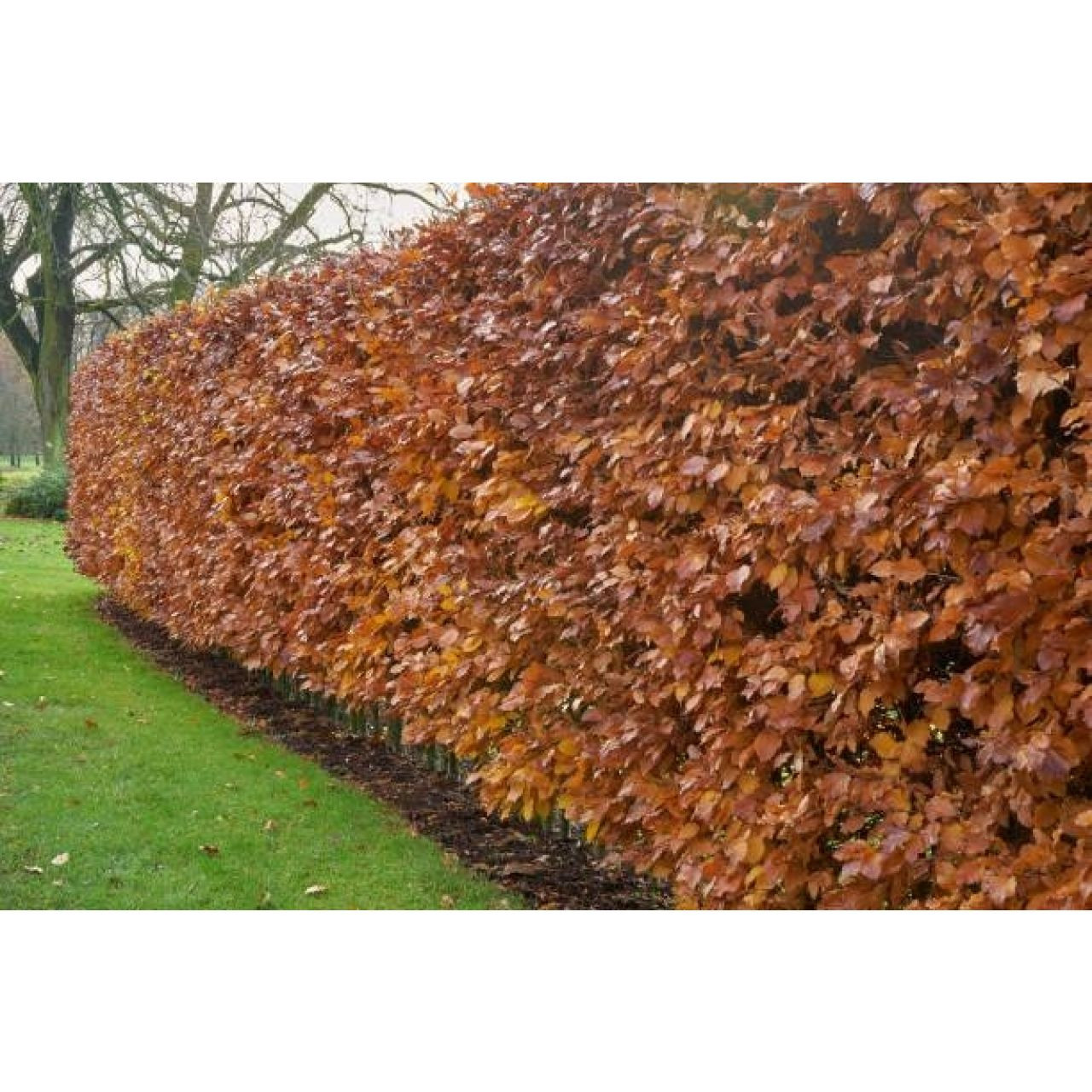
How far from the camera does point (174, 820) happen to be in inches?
217

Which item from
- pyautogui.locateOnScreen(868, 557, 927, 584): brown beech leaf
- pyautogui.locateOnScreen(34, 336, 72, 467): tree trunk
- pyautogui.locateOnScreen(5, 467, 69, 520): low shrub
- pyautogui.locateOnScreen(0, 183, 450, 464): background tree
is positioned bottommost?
A: pyautogui.locateOnScreen(5, 467, 69, 520): low shrub

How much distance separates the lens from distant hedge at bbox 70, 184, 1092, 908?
8.47 ft

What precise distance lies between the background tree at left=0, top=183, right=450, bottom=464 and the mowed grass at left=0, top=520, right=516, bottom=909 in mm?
8741

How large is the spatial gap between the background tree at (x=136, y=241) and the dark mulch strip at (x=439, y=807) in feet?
25.7

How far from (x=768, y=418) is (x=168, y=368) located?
284 inches

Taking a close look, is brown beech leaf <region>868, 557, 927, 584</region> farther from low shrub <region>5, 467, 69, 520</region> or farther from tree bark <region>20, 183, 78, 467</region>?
low shrub <region>5, 467, 69, 520</region>

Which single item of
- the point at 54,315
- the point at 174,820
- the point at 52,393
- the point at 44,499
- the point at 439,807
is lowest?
the point at 439,807

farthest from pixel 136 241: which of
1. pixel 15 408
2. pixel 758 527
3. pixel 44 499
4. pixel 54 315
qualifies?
pixel 15 408

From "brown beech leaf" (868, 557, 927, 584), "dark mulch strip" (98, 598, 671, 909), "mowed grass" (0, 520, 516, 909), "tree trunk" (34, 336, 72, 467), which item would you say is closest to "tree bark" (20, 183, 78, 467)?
"tree trunk" (34, 336, 72, 467)

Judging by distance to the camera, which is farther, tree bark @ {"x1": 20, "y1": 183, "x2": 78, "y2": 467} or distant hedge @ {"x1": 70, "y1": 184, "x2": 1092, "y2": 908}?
tree bark @ {"x1": 20, "y1": 183, "x2": 78, "y2": 467}

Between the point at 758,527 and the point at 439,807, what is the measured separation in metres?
3.30

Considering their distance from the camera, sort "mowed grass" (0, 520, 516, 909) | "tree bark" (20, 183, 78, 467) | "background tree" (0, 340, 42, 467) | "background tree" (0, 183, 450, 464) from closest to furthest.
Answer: "mowed grass" (0, 520, 516, 909), "background tree" (0, 183, 450, 464), "tree bark" (20, 183, 78, 467), "background tree" (0, 340, 42, 467)

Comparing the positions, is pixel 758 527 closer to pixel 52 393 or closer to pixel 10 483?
pixel 52 393

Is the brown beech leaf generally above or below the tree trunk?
below
